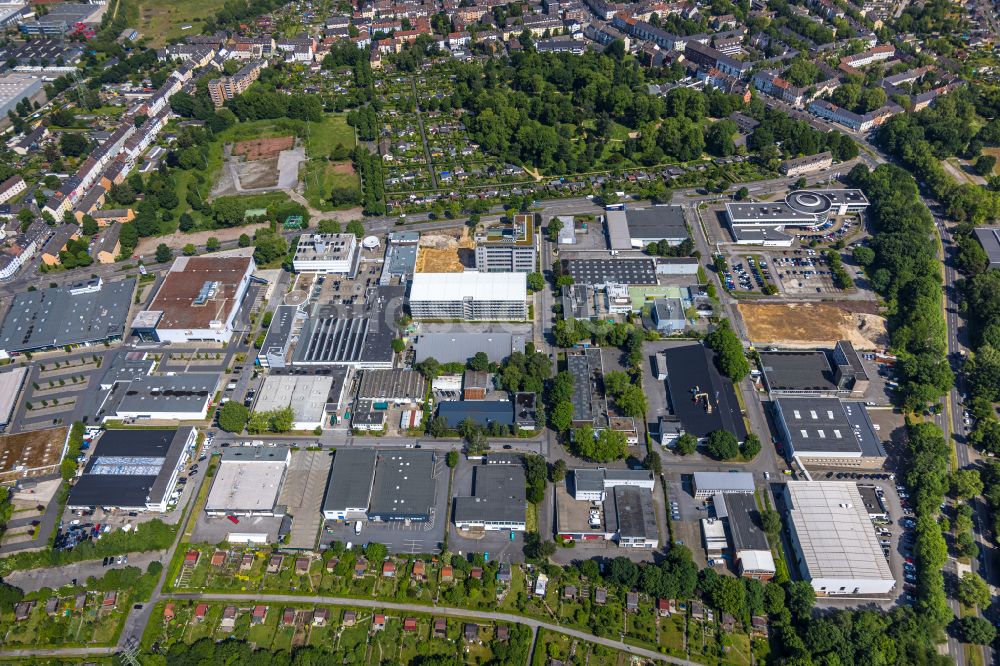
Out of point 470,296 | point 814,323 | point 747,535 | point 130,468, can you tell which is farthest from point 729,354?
point 130,468

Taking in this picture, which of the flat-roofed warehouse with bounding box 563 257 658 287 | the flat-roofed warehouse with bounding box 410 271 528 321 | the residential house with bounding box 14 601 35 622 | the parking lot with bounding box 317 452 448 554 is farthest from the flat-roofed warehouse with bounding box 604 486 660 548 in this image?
the residential house with bounding box 14 601 35 622

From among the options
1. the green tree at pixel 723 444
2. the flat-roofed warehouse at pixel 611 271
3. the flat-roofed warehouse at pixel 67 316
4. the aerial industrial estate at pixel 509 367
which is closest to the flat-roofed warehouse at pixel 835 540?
the aerial industrial estate at pixel 509 367

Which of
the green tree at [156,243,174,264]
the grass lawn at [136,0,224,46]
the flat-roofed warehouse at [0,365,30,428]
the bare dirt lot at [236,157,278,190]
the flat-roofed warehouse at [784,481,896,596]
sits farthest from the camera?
the grass lawn at [136,0,224,46]

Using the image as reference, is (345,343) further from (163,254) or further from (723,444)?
(723,444)

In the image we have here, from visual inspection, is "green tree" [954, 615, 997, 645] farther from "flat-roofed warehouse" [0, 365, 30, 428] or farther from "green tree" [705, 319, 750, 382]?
"flat-roofed warehouse" [0, 365, 30, 428]

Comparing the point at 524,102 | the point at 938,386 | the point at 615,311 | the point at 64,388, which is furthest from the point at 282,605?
the point at 524,102

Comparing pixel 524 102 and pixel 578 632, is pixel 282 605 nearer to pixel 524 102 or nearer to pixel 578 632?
pixel 578 632

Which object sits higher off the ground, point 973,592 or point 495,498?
point 973,592
